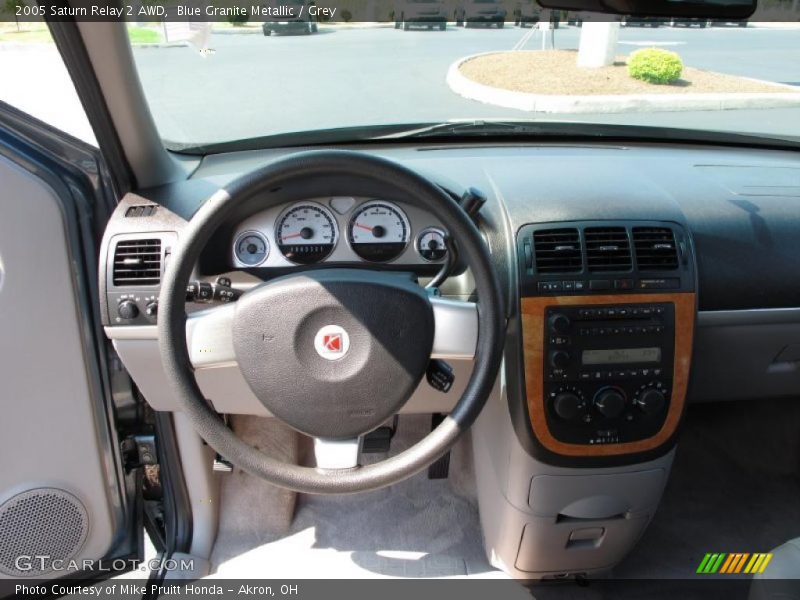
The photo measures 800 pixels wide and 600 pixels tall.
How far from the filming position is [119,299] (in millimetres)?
1687

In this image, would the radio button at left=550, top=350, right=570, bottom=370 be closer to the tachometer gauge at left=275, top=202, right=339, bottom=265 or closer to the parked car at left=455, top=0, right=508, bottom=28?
the tachometer gauge at left=275, top=202, right=339, bottom=265

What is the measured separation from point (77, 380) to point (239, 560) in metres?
0.85

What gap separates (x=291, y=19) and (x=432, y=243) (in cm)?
82

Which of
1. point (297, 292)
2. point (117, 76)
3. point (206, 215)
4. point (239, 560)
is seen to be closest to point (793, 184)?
point (297, 292)

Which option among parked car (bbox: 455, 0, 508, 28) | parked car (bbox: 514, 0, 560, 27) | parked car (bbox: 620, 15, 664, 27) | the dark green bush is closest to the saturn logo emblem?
parked car (bbox: 620, 15, 664, 27)

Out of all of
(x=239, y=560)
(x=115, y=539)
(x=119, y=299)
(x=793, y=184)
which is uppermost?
(x=793, y=184)

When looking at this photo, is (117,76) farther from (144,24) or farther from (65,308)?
(65,308)

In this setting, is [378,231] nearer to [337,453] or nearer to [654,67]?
[337,453]

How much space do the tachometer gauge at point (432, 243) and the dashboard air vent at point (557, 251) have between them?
25cm

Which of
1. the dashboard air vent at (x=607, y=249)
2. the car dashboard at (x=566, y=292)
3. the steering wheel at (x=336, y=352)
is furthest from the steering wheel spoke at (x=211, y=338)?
the dashboard air vent at (x=607, y=249)

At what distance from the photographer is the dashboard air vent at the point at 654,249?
1711mm

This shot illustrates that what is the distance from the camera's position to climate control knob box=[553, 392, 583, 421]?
171 cm

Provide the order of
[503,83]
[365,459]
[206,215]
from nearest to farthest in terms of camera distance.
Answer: [206,215] < [503,83] < [365,459]

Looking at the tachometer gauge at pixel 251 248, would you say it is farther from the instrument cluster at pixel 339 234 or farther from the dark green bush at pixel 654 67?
the dark green bush at pixel 654 67
